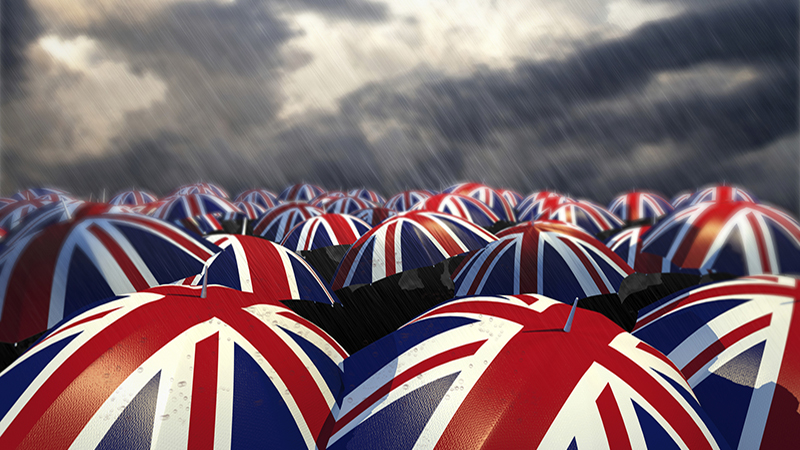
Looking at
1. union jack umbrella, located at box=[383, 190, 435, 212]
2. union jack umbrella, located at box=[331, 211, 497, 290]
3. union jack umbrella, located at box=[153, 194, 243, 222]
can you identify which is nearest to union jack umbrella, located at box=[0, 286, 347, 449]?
union jack umbrella, located at box=[331, 211, 497, 290]

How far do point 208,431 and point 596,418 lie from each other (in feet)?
8.31

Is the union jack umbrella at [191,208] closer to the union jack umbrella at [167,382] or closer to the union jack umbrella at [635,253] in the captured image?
the union jack umbrella at [635,253]

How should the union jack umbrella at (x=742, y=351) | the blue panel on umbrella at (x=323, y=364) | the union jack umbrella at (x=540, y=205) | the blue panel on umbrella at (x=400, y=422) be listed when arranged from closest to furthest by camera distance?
the blue panel on umbrella at (x=400, y=422)
the blue panel on umbrella at (x=323, y=364)
the union jack umbrella at (x=742, y=351)
the union jack umbrella at (x=540, y=205)

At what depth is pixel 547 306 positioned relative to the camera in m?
4.21

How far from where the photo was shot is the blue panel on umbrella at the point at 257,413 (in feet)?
10.8

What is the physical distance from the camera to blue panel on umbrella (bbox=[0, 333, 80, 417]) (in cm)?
317

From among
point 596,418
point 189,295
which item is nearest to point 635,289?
point 596,418

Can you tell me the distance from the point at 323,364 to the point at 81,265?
11.8ft

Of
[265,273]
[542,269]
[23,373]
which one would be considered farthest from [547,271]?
[23,373]

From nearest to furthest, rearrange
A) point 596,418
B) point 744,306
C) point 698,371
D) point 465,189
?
1. point 596,418
2. point 698,371
3. point 744,306
4. point 465,189

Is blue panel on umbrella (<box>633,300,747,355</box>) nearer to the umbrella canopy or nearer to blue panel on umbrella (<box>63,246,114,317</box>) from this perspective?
blue panel on umbrella (<box>63,246,114,317</box>)


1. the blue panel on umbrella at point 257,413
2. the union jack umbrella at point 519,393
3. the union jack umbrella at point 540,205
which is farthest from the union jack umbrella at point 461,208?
the blue panel on umbrella at point 257,413

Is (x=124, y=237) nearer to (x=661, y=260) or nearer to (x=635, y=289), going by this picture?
(x=635, y=289)

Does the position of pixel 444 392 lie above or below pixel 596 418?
above
